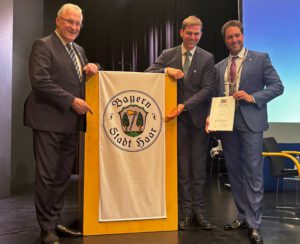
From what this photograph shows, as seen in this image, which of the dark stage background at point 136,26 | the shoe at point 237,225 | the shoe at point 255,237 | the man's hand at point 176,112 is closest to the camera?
the shoe at point 255,237

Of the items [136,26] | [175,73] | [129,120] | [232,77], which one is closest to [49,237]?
[129,120]

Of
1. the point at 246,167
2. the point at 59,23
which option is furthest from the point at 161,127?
the point at 59,23

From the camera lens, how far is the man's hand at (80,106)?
8.27 ft

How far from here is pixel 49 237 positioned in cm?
248

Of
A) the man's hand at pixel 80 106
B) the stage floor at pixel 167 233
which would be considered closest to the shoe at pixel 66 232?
the stage floor at pixel 167 233

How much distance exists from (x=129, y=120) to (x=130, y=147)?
210mm

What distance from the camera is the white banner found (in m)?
2.74

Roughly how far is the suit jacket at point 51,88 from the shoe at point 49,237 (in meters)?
0.72

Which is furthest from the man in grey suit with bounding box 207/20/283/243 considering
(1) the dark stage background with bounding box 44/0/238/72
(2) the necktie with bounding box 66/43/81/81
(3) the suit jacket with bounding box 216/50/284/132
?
(1) the dark stage background with bounding box 44/0/238/72

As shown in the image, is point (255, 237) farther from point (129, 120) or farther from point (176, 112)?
point (129, 120)

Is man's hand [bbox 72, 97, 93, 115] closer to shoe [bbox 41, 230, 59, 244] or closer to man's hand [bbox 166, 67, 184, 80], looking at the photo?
man's hand [bbox 166, 67, 184, 80]

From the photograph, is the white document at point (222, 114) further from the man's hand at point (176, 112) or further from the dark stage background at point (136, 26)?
the dark stage background at point (136, 26)

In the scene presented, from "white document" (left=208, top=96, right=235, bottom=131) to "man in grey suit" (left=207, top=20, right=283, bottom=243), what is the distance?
0.08 m

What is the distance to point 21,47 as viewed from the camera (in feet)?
18.2
